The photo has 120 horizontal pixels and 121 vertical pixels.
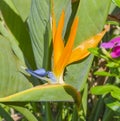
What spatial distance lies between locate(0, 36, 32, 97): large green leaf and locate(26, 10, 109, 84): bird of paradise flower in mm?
63

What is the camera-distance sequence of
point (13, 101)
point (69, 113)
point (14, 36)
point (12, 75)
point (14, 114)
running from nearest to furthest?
point (13, 101) → point (12, 75) → point (14, 36) → point (69, 113) → point (14, 114)

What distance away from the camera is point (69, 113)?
1.64 meters

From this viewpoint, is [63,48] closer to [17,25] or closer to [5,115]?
[17,25]

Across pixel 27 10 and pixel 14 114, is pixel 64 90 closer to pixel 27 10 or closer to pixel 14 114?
pixel 27 10

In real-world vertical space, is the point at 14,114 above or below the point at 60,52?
below

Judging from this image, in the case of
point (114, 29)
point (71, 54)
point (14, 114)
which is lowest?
point (14, 114)

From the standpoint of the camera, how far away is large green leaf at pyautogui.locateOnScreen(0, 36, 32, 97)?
3.30ft

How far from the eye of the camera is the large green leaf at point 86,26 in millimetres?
1051

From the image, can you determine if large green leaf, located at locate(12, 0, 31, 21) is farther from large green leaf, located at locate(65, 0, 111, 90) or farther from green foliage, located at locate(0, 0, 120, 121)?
large green leaf, located at locate(65, 0, 111, 90)

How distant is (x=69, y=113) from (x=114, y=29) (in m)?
0.37

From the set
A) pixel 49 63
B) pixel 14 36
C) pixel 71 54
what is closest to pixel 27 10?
pixel 14 36

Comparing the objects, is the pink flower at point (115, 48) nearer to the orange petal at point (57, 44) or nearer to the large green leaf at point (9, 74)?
the orange petal at point (57, 44)

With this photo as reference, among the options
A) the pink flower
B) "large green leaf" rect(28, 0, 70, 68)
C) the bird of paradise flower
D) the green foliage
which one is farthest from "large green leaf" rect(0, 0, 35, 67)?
the pink flower

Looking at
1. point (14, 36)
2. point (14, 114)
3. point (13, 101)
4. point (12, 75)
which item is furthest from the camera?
point (14, 114)
